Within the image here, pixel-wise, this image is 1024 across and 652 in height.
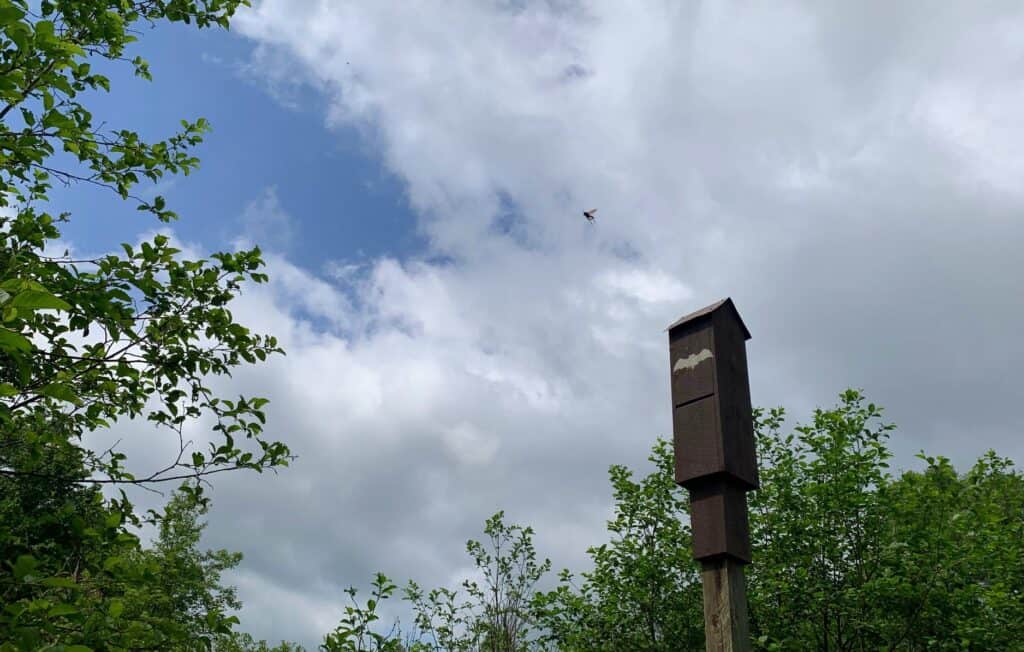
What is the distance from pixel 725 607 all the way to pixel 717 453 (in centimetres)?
67

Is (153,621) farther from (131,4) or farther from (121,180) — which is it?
(131,4)

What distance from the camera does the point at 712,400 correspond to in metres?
3.63

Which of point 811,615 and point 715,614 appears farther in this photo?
point 811,615

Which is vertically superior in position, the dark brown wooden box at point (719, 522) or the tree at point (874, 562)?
the tree at point (874, 562)

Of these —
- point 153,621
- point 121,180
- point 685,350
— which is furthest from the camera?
point 121,180

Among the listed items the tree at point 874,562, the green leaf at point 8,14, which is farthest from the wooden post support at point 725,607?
the tree at point 874,562

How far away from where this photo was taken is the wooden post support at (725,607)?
10.7 ft

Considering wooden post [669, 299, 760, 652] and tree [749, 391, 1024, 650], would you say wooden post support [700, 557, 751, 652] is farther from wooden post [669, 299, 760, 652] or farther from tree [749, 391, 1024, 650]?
tree [749, 391, 1024, 650]

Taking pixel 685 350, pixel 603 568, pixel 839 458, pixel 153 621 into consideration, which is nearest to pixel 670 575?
pixel 603 568

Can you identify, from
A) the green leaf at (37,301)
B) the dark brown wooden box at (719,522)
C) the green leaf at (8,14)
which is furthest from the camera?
the dark brown wooden box at (719,522)

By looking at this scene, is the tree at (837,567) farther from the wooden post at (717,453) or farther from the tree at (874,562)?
the wooden post at (717,453)

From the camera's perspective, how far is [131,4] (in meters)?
5.24

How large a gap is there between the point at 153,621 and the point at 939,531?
335 inches

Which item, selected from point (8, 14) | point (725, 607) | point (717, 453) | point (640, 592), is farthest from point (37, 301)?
point (640, 592)
